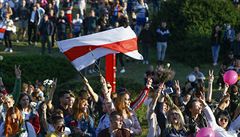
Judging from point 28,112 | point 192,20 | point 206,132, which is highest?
point 206,132

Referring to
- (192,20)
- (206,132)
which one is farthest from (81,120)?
(192,20)

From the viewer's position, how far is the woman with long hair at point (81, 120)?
Result: 12883mm

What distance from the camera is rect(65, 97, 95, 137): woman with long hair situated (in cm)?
1288

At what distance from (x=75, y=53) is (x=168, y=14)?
14.5 meters

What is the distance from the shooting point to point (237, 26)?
1145 inches

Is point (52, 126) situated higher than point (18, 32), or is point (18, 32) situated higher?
point (52, 126)

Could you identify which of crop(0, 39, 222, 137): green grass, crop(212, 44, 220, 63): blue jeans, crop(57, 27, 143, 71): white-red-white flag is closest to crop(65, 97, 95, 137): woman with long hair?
crop(57, 27, 143, 71): white-red-white flag

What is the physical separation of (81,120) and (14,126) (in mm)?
1141

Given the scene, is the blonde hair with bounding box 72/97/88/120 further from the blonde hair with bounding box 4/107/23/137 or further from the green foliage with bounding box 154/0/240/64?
the green foliage with bounding box 154/0/240/64

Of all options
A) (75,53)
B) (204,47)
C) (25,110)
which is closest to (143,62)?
(204,47)

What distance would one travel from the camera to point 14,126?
40.4 ft

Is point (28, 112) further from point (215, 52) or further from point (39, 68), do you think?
point (215, 52)

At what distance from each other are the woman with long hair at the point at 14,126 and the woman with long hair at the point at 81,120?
78 centimetres

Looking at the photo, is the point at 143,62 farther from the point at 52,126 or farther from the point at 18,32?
the point at 52,126
